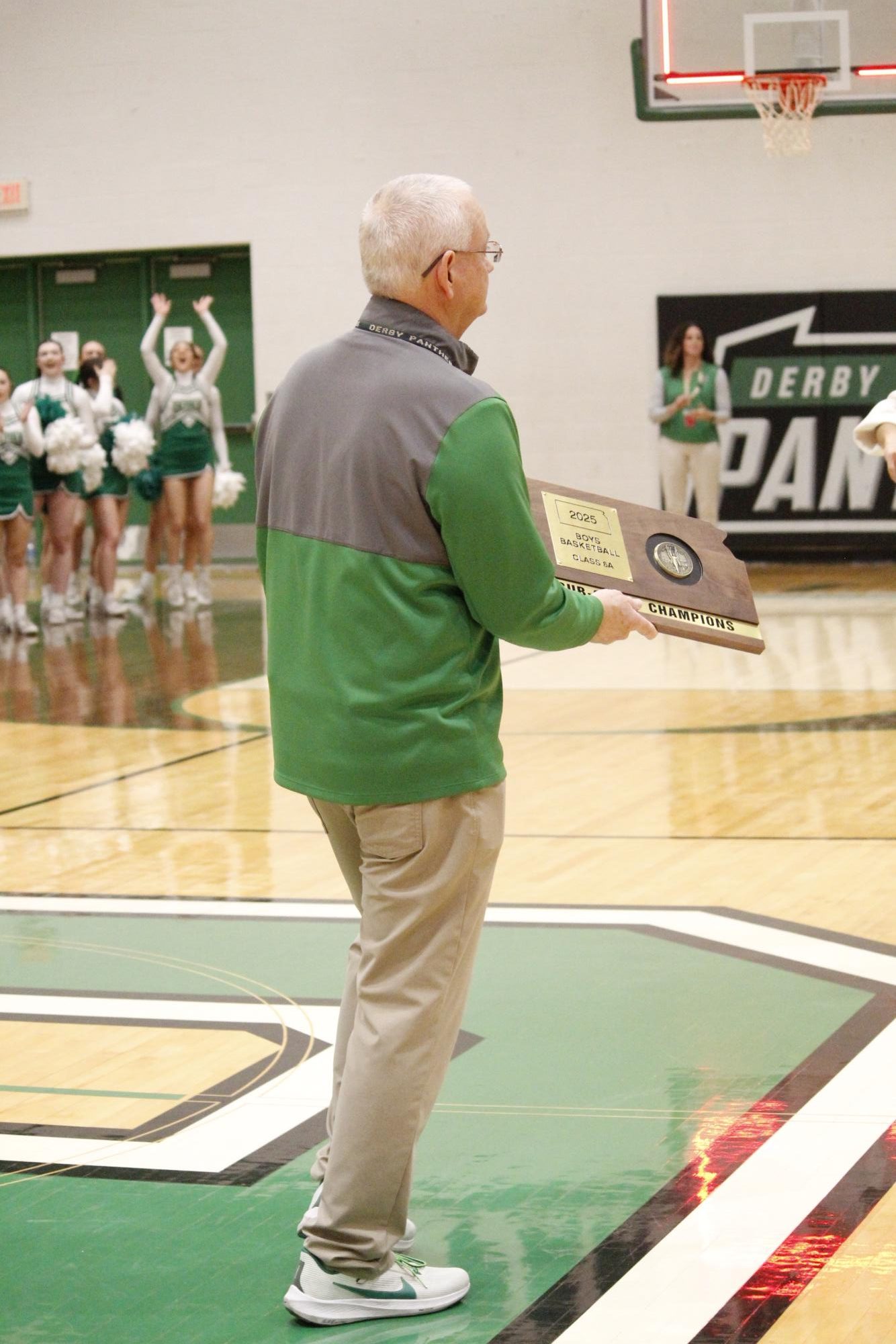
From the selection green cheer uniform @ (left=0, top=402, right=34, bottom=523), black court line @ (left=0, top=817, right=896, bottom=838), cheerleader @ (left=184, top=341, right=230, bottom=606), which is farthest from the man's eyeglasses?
cheerleader @ (left=184, top=341, right=230, bottom=606)

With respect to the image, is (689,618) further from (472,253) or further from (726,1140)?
(726,1140)

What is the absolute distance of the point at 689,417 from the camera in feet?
45.5

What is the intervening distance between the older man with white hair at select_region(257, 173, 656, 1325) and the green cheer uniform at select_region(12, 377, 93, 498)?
31.7 ft

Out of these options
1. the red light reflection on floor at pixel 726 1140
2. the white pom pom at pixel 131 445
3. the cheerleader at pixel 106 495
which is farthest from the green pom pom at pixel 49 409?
the red light reflection on floor at pixel 726 1140

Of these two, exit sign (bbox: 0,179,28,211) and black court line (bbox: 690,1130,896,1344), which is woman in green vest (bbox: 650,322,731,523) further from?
black court line (bbox: 690,1130,896,1344)

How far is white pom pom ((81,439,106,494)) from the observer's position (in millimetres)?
12308

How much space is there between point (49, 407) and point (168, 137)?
208 inches

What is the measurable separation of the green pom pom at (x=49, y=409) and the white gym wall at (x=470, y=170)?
14.3ft

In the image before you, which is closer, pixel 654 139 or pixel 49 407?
→ pixel 49 407

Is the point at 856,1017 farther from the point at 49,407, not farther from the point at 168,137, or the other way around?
the point at 168,137

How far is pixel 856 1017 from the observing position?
12.8ft

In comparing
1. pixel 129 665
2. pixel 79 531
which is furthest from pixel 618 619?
pixel 79 531

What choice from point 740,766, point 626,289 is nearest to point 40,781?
point 740,766

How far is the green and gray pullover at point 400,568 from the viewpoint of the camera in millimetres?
2465
